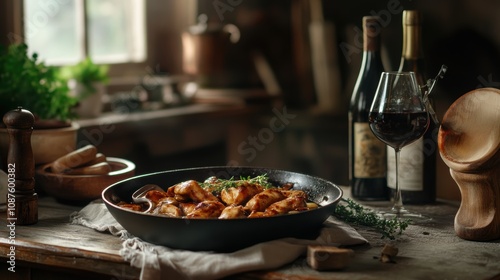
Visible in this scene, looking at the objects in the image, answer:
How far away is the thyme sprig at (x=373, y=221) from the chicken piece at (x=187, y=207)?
31 cm

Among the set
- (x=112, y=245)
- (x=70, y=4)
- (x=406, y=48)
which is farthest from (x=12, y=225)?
(x=70, y=4)

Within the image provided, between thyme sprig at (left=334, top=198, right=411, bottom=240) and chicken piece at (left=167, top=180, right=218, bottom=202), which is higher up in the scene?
chicken piece at (left=167, top=180, right=218, bottom=202)

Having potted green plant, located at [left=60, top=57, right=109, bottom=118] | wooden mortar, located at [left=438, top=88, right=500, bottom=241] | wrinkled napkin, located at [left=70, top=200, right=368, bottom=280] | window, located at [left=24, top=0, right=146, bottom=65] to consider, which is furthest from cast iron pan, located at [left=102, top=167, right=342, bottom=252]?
window, located at [left=24, top=0, right=146, bottom=65]

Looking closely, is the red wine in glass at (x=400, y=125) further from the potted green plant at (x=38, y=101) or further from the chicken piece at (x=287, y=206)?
the potted green plant at (x=38, y=101)

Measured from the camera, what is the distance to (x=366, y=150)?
162cm

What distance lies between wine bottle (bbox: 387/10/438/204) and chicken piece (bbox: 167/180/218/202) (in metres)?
0.48

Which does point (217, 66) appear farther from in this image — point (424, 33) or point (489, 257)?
point (489, 257)

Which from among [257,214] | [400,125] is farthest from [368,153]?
[257,214]

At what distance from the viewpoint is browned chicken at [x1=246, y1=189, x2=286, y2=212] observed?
4.13 ft

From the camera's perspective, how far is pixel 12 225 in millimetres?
1399

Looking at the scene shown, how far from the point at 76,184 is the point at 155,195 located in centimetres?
30

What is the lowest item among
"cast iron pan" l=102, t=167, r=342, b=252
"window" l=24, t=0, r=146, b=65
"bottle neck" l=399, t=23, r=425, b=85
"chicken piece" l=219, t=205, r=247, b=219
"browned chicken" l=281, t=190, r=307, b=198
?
"cast iron pan" l=102, t=167, r=342, b=252

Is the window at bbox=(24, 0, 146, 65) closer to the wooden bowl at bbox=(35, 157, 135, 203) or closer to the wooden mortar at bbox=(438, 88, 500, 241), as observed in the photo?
the wooden bowl at bbox=(35, 157, 135, 203)

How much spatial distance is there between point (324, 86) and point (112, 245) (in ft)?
9.95
